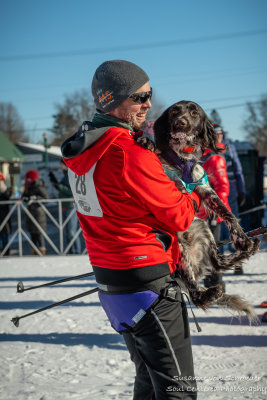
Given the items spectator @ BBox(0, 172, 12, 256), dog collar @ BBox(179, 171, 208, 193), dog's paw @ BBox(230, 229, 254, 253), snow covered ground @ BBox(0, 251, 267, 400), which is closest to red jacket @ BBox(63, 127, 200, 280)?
dog collar @ BBox(179, 171, 208, 193)

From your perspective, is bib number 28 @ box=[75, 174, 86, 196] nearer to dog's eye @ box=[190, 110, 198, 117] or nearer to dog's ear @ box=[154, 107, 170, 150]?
dog's ear @ box=[154, 107, 170, 150]

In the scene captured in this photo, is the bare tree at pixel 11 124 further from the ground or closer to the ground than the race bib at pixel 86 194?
further from the ground

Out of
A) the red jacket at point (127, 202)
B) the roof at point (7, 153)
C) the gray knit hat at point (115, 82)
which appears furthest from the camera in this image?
the roof at point (7, 153)

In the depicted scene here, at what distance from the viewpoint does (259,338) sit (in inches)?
132

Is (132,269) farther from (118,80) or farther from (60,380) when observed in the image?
(60,380)

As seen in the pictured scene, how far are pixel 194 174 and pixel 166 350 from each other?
2.88 ft

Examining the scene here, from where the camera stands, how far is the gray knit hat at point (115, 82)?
162cm

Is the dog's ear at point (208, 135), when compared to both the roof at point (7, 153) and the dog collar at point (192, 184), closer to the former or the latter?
the dog collar at point (192, 184)

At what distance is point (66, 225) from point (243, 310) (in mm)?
6736

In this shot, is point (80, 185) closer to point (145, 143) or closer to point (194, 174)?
point (145, 143)

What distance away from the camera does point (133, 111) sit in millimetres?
1656

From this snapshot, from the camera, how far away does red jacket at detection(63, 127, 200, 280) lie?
4.80ft

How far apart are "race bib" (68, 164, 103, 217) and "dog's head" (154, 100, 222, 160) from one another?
0.54 m

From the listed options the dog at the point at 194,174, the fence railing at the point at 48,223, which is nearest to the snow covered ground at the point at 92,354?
the dog at the point at 194,174
